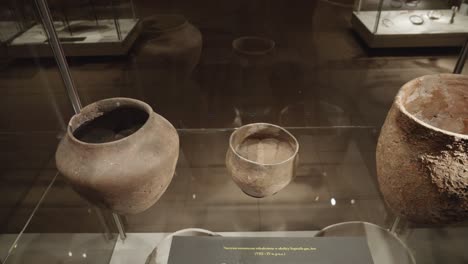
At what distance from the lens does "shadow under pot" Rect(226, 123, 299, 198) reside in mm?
911

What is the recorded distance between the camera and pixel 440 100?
0.91m

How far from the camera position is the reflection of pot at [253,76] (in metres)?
1.24

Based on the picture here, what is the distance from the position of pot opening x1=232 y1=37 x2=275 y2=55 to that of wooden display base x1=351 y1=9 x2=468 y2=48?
286 millimetres

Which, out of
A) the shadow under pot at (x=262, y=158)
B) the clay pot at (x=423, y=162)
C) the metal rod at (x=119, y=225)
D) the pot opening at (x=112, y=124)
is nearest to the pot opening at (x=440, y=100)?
the clay pot at (x=423, y=162)

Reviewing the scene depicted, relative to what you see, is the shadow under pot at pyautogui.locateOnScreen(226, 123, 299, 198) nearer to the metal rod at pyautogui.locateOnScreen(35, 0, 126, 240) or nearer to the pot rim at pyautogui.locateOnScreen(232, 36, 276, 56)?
the pot rim at pyautogui.locateOnScreen(232, 36, 276, 56)

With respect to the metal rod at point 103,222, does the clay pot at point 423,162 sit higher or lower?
higher

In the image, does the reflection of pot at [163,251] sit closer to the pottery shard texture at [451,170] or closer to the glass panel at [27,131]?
the glass panel at [27,131]

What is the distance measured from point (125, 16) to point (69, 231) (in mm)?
721

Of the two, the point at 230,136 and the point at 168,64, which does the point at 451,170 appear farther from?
the point at 168,64

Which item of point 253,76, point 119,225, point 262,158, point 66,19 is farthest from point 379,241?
point 66,19

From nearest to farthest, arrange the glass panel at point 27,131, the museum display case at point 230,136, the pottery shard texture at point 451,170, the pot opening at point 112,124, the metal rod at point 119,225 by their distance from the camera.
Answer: the pottery shard texture at point 451,170, the museum display case at point 230,136, the pot opening at point 112,124, the glass panel at point 27,131, the metal rod at point 119,225

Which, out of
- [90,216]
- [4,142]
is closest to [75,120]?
[4,142]

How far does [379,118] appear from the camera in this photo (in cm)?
145

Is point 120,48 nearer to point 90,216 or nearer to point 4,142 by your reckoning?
point 4,142
